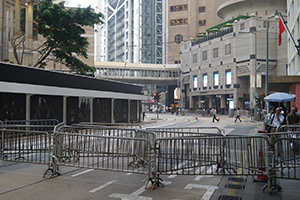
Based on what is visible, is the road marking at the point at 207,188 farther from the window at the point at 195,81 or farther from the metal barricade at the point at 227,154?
the window at the point at 195,81

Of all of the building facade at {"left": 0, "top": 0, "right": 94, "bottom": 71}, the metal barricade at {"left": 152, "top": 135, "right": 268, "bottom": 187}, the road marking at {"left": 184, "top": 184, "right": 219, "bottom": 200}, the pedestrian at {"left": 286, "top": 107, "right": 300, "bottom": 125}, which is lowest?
the road marking at {"left": 184, "top": 184, "right": 219, "bottom": 200}

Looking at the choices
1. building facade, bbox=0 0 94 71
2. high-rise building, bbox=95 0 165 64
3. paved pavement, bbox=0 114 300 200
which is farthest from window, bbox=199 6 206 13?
paved pavement, bbox=0 114 300 200

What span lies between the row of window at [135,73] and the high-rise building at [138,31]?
17749mm

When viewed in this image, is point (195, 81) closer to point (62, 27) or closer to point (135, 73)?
point (135, 73)

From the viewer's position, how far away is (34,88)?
18.6m

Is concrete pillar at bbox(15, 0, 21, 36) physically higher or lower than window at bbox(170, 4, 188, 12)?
lower

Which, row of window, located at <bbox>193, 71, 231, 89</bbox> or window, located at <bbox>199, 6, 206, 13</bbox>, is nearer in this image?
row of window, located at <bbox>193, 71, 231, 89</bbox>

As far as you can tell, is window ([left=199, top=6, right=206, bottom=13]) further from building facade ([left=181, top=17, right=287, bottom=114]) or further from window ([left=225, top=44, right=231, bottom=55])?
window ([left=225, top=44, right=231, bottom=55])

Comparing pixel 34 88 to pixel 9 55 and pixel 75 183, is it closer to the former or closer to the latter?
pixel 9 55

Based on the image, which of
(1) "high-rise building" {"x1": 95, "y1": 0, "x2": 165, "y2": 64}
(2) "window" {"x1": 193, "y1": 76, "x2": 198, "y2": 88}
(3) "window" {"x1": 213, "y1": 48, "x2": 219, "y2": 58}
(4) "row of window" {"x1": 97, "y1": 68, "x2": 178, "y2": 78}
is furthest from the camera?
(1) "high-rise building" {"x1": 95, "y1": 0, "x2": 165, "y2": 64}

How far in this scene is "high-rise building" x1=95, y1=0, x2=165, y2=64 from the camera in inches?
4387

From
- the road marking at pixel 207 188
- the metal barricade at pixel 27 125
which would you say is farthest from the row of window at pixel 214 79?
the road marking at pixel 207 188

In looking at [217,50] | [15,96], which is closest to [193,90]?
[217,50]

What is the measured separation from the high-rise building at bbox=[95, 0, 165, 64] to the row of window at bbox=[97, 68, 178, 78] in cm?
1775
